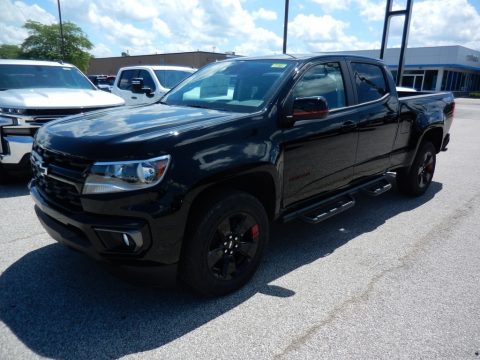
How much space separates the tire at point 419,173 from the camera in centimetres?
538

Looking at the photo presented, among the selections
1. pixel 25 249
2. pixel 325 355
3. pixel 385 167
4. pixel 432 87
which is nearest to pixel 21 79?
pixel 25 249

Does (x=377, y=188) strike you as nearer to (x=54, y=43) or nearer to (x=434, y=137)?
(x=434, y=137)

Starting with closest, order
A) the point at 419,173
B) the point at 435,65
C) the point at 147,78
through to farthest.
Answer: the point at 419,173 → the point at 147,78 → the point at 435,65

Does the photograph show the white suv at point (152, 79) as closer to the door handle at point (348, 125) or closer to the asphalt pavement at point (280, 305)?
the asphalt pavement at point (280, 305)

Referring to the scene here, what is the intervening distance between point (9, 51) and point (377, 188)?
78.2 m

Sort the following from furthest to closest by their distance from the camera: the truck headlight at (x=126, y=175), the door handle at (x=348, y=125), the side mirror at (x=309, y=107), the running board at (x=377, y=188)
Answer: the running board at (x=377, y=188), the door handle at (x=348, y=125), the side mirror at (x=309, y=107), the truck headlight at (x=126, y=175)

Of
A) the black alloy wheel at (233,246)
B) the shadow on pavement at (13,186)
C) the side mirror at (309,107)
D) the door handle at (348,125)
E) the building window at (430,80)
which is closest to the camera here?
the black alloy wheel at (233,246)

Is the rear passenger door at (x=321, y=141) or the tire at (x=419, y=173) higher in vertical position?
the rear passenger door at (x=321, y=141)

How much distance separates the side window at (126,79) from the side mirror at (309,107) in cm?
800

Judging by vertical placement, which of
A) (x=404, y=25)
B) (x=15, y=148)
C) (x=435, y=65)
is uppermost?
(x=404, y=25)

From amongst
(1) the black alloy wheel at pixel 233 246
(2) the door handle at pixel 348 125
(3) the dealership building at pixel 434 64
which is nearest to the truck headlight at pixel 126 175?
(1) the black alloy wheel at pixel 233 246

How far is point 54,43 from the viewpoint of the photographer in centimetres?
5469

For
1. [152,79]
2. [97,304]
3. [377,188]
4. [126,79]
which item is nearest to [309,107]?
[377,188]

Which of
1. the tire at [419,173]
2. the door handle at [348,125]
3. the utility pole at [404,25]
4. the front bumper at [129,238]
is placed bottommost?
the tire at [419,173]
